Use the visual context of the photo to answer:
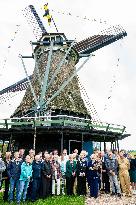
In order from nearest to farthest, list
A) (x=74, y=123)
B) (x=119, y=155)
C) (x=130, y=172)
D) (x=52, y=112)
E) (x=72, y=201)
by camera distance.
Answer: (x=72, y=201)
(x=119, y=155)
(x=130, y=172)
(x=74, y=123)
(x=52, y=112)

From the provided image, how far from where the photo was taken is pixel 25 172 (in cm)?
1327

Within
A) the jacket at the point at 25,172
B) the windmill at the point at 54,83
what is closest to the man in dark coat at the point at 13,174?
the jacket at the point at 25,172

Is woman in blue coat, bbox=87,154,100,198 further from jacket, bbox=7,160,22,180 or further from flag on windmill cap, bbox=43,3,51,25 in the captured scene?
flag on windmill cap, bbox=43,3,51,25

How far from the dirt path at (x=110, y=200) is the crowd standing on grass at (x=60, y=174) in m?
0.47

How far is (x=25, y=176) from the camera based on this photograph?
43.5ft

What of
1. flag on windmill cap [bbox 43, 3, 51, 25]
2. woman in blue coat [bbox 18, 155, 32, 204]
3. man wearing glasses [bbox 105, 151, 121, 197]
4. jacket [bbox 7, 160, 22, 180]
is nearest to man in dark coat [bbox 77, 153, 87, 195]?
man wearing glasses [bbox 105, 151, 121, 197]

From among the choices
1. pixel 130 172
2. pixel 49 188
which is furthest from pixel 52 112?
pixel 49 188

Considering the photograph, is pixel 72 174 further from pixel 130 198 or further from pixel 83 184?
pixel 130 198

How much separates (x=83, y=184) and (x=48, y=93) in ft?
36.1

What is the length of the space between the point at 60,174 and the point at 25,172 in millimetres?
2239

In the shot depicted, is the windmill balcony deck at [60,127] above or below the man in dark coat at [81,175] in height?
above

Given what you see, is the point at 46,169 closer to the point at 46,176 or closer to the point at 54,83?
the point at 46,176

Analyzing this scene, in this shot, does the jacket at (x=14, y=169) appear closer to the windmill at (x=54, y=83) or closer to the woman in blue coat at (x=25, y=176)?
the woman in blue coat at (x=25, y=176)

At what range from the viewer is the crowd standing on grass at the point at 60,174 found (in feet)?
43.9
